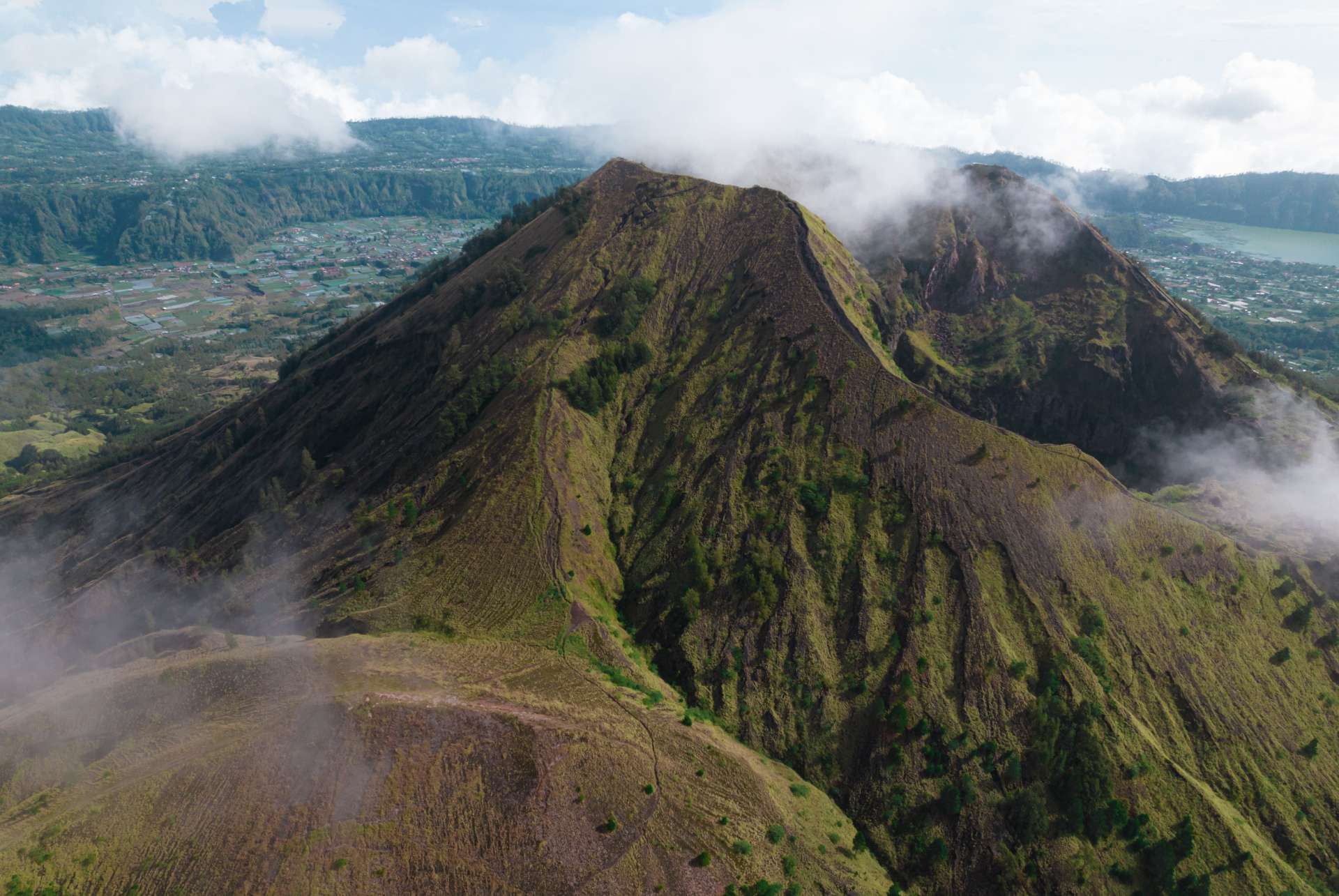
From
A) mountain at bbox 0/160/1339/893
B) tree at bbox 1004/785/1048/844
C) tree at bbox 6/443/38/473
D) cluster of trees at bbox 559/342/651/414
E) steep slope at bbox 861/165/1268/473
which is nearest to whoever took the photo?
mountain at bbox 0/160/1339/893

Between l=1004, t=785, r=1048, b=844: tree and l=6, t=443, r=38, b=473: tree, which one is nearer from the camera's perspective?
l=1004, t=785, r=1048, b=844: tree

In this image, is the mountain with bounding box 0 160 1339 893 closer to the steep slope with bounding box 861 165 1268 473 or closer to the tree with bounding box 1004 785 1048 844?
the tree with bounding box 1004 785 1048 844

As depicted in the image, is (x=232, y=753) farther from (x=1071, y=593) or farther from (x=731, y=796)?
(x=1071, y=593)

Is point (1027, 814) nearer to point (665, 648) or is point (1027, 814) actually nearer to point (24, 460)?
point (665, 648)

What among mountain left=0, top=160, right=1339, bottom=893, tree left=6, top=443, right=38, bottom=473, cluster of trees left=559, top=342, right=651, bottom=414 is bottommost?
tree left=6, top=443, right=38, bottom=473

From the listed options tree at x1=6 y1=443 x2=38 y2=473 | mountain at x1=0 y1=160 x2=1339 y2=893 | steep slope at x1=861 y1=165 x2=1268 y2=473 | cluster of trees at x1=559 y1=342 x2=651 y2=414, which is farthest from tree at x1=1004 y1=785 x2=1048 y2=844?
tree at x1=6 y1=443 x2=38 y2=473

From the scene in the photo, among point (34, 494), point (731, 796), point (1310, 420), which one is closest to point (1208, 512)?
point (1310, 420)

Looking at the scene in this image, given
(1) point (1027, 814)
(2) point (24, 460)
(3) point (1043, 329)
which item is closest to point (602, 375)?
(1) point (1027, 814)
